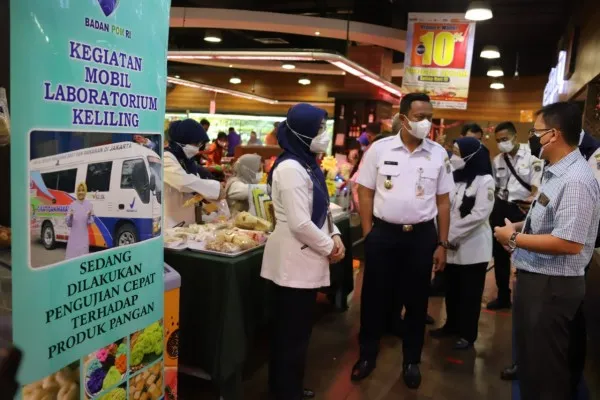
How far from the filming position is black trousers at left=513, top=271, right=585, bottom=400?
221 centimetres

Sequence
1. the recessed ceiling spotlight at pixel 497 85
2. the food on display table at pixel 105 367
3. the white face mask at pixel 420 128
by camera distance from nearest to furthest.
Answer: the food on display table at pixel 105 367 < the white face mask at pixel 420 128 < the recessed ceiling spotlight at pixel 497 85

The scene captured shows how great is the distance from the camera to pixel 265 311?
2941 millimetres

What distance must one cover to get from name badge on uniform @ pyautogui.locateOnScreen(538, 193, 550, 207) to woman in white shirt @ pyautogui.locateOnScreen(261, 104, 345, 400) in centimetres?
99

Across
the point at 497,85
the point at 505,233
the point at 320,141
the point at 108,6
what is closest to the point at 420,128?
the point at 320,141

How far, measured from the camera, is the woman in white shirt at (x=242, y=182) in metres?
3.57

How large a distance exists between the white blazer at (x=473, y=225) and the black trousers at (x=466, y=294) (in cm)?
10

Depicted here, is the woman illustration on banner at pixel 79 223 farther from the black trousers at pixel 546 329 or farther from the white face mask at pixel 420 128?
the white face mask at pixel 420 128

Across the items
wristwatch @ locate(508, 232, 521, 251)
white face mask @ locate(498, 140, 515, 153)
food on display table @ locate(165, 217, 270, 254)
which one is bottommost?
food on display table @ locate(165, 217, 270, 254)

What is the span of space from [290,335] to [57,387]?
3.95 ft

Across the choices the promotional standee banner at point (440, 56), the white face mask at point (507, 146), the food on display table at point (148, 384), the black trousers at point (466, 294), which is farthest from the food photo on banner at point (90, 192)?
the promotional standee banner at point (440, 56)

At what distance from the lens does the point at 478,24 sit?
9227mm

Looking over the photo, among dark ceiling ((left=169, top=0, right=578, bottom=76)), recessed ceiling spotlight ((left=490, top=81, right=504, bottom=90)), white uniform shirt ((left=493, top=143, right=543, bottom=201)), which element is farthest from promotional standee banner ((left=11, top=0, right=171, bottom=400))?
recessed ceiling spotlight ((left=490, top=81, right=504, bottom=90))

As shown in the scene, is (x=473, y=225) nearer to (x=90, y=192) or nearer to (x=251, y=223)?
(x=251, y=223)

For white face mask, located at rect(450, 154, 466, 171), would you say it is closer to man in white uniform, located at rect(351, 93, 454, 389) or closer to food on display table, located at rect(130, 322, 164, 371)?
man in white uniform, located at rect(351, 93, 454, 389)
